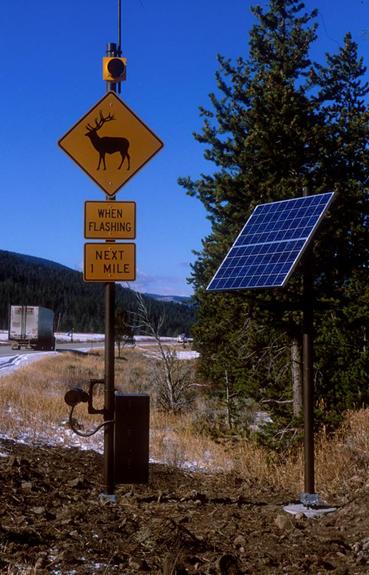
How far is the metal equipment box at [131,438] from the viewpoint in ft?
24.0

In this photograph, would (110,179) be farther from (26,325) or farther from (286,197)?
(26,325)

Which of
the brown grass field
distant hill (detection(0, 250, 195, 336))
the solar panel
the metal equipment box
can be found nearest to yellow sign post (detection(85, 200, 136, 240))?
the solar panel

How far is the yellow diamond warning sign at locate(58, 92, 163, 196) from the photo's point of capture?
23.5 ft

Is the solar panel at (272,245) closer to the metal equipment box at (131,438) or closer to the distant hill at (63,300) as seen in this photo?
the metal equipment box at (131,438)

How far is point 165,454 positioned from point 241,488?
11.1 ft

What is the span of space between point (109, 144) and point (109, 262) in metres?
1.07

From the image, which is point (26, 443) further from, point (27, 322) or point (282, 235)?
point (27, 322)

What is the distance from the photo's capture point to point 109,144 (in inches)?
284

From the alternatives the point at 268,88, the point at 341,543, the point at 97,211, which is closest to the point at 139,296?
the point at 268,88

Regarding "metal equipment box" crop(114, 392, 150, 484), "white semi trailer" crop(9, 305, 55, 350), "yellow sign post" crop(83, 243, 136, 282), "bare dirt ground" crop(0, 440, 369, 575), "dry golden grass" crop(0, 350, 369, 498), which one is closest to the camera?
"bare dirt ground" crop(0, 440, 369, 575)

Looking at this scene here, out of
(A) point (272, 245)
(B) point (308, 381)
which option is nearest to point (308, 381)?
(B) point (308, 381)

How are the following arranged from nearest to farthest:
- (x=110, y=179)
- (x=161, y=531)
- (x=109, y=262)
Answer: (x=161, y=531)
(x=109, y=262)
(x=110, y=179)

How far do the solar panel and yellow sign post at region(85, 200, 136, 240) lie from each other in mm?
1197

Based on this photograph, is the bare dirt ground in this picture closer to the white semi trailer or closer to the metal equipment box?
the metal equipment box
